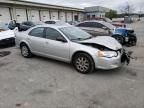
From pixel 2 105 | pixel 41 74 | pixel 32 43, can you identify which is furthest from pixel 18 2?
pixel 2 105

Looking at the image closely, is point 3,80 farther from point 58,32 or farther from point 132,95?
point 132,95

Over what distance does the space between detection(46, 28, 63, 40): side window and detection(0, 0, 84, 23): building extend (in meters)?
19.1

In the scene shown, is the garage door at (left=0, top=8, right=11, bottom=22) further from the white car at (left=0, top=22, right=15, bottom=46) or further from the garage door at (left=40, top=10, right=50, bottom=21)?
the white car at (left=0, top=22, right=15, bottom=46)

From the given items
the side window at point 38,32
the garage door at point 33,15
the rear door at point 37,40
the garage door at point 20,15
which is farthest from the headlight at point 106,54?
the garage door at point 33,15

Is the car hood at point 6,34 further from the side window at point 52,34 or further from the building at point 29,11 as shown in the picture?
the building at point 29,11

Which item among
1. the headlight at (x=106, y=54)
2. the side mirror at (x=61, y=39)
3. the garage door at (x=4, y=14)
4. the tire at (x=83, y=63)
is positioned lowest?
the tire at (x=83, y=63)

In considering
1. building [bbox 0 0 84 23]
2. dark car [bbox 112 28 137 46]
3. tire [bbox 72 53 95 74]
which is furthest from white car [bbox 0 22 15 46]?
building [bbox 0 0 84 23]

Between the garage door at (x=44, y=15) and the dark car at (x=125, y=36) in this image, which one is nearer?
the dark car at (x=125, y=36)

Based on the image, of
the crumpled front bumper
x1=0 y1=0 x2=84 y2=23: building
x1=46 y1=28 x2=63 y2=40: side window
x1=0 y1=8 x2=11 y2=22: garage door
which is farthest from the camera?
x1=0 y1=0 x2=84 y2=23: building

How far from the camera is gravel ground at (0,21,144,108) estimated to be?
3572mm

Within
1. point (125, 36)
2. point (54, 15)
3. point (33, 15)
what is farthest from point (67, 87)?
point (54, 15)

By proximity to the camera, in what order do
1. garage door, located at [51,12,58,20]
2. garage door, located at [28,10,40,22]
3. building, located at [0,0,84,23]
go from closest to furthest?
1. building, located at [0,0,84,23]
2. garage door, located at [28,10,40,22]
3. garage door, located at [51,12,58,20]

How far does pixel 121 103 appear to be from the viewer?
351cm

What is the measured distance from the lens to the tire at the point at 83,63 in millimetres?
4984
